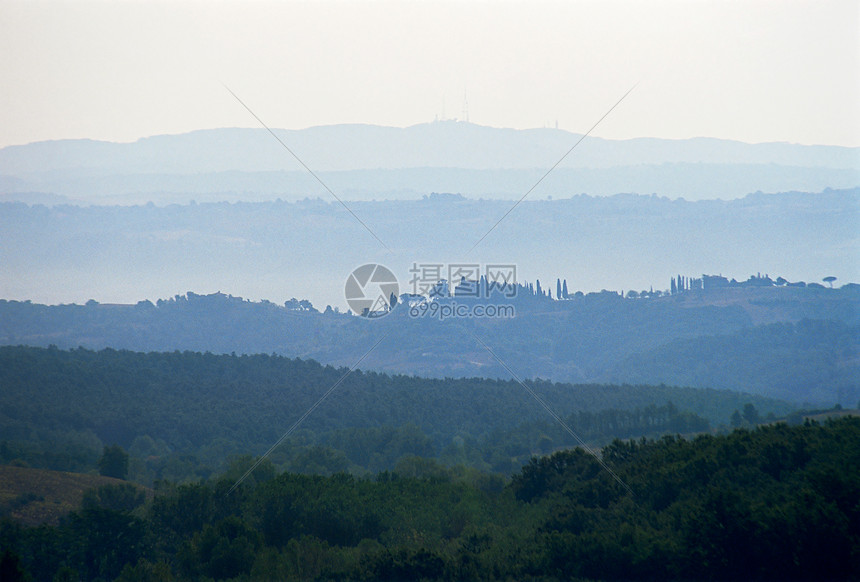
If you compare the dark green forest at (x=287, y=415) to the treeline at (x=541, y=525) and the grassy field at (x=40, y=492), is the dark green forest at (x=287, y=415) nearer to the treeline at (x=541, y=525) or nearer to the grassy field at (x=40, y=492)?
the grassy field at (x=40, y=492)

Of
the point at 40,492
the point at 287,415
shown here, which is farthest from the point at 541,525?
the point at 287,415

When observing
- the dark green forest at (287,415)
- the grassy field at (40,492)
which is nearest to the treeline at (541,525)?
the grassy field at (40,492)

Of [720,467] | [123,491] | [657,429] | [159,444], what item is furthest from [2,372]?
[720,467]

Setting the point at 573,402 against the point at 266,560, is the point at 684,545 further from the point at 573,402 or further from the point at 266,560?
the point at 573,402

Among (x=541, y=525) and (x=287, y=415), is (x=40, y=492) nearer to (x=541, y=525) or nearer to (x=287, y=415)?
(x=541, y=525)

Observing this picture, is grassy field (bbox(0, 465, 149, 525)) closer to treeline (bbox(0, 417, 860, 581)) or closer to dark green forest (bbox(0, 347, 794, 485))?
dark green forest (bbox(0, 347, 794, 485))

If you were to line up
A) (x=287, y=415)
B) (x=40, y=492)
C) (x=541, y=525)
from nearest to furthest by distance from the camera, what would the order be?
(x=541, y=525) < (x=40, y=492) < (x=287, y=415)
